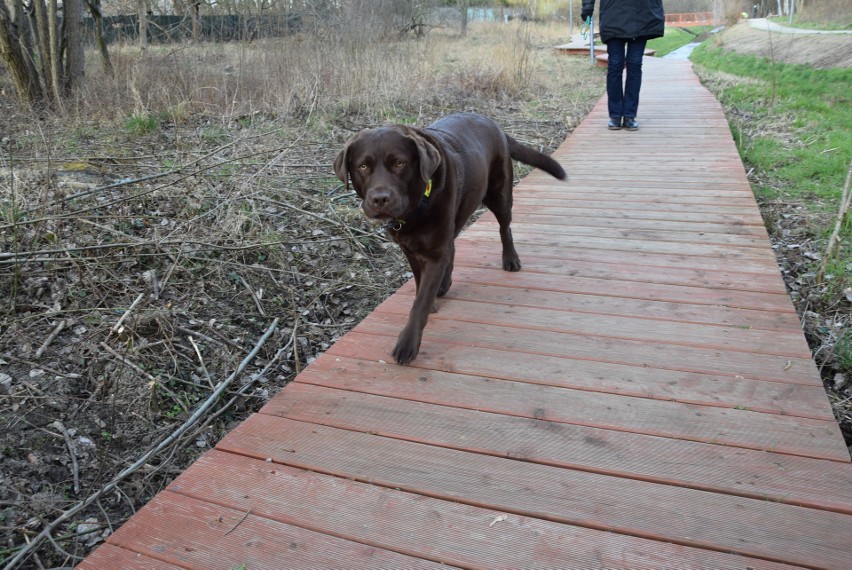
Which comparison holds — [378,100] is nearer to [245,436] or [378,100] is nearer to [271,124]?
[271,124]

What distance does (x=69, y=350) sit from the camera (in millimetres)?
2768

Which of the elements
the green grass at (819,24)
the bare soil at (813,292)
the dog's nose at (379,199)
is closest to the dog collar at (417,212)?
the dog's nose at (379,199)

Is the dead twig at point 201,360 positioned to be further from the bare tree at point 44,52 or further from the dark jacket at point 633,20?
the bare tree at point 44,52

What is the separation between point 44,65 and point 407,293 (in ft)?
23.1

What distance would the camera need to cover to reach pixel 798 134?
7.00 meters

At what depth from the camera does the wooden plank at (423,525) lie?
158cm

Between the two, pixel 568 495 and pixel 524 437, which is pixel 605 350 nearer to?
pixel 524 437

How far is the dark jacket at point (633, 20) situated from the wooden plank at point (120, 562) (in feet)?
20.6

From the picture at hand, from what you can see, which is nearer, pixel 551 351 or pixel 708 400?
pixel 708 400

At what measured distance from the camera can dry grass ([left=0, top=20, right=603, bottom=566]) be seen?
7.57 ft

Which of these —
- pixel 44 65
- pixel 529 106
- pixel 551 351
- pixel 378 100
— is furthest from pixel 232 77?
pixel 551 351

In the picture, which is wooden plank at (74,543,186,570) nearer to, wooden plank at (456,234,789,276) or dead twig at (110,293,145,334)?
dead twig at (110,293,145,334)

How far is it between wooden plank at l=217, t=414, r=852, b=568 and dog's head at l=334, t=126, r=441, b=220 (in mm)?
897

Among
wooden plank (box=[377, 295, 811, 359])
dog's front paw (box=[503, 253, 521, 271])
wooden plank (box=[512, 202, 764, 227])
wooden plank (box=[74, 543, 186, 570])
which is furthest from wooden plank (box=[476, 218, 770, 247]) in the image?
wooden plank (box=[74, 543, 186, 570])
